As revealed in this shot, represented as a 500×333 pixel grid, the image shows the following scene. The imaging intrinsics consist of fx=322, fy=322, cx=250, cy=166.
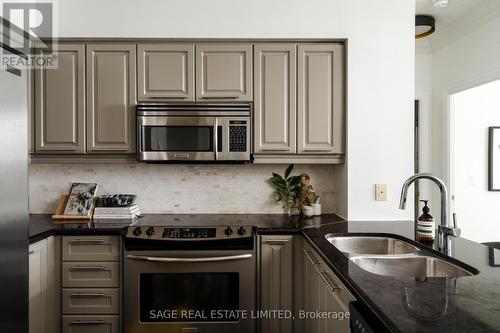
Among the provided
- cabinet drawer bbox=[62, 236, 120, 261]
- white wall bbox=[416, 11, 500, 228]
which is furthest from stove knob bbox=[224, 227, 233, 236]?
white wall bbox=[416, 11, 500, 228]

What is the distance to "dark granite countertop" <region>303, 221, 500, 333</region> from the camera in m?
0.84

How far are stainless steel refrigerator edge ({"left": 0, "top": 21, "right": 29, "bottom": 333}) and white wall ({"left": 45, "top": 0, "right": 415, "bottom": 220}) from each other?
1.16 metres

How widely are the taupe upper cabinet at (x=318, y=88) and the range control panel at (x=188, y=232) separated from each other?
786 mm

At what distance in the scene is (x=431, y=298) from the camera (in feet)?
3.28

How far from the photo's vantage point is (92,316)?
7.16 ft

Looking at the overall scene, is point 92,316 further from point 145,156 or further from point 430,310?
point 430,310

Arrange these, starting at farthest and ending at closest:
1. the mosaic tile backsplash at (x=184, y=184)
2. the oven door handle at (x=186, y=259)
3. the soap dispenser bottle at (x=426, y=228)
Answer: the mosaic tile backsplash at (x=184, y=184), the oven door handle at (x=186, y=259), the soap dispenser bottle at (x=426, y=228)

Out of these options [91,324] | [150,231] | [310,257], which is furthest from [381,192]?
[91,324]

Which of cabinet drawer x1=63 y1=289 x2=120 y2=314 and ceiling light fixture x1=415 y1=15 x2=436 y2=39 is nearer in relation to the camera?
cabinet drawer x1=63 y1=289 x2=120 y2=314

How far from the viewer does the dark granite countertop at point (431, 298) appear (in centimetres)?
84

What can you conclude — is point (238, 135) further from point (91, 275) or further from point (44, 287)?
point (44, 287)

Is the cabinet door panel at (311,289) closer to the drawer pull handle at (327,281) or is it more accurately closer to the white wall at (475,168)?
the drawer pull handle at (327,281)

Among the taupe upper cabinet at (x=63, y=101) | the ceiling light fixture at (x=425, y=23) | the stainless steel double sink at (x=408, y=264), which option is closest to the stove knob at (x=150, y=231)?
the taupe upper cabinet at (x=63, y=101)

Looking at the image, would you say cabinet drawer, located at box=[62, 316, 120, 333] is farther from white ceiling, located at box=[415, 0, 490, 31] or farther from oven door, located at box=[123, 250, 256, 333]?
white ceiling, located at box=[415, 0, 490, 31]
